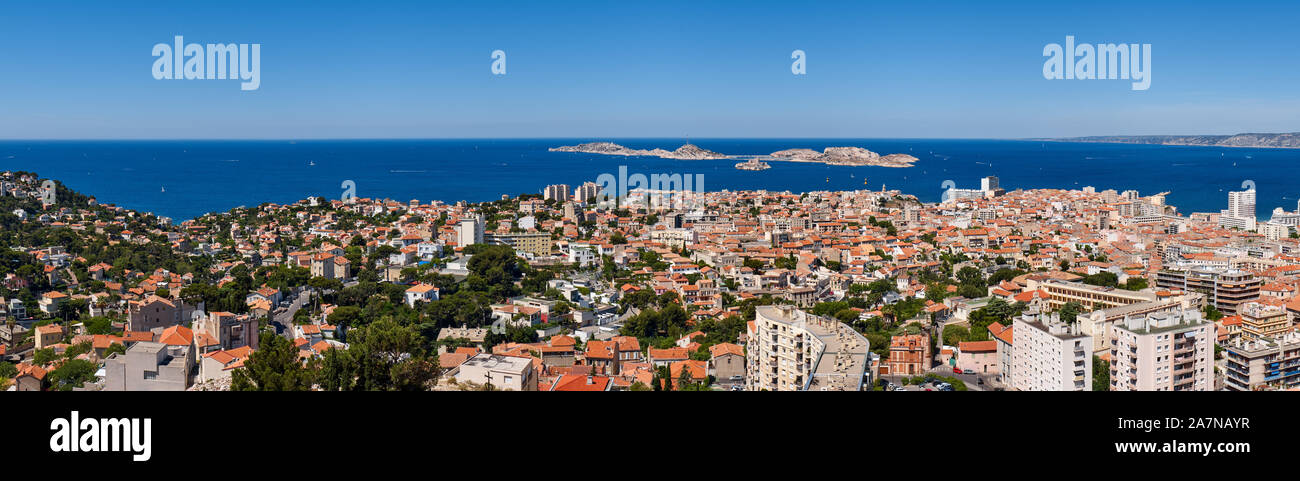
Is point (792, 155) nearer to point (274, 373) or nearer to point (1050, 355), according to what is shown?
point (1050, 355)

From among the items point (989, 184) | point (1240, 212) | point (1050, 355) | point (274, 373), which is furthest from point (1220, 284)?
point (989, 184)

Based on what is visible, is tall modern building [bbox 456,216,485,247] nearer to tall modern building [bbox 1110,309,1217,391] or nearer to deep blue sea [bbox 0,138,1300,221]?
deep blue sea [bbox 0,138,1300,221]

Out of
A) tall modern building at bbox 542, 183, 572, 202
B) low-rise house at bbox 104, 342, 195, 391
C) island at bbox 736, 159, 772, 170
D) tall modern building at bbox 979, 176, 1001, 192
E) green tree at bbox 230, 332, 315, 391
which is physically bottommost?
low-rise house at bbox 104, 342, 195, 391

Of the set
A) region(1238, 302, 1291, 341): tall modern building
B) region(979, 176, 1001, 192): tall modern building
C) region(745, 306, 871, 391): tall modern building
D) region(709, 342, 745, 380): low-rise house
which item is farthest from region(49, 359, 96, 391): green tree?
region(979, 176, 1001, 192): tall modern building

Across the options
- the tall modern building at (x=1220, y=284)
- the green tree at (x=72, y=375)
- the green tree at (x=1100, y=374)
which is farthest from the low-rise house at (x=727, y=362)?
the tall modern building at (x=1220, y=284)
